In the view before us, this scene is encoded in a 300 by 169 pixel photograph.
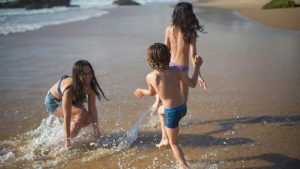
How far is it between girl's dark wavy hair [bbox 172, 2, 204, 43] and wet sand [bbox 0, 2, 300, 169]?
1287mm

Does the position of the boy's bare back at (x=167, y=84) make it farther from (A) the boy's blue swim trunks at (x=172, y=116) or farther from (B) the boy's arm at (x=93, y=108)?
(B) the boy's arm at (x=93, y=108)

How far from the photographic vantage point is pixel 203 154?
4.37 meters

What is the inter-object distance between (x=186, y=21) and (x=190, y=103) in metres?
1.80

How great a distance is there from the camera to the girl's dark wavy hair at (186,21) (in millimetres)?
4598

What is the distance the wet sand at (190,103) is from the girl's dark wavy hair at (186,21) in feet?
4.22

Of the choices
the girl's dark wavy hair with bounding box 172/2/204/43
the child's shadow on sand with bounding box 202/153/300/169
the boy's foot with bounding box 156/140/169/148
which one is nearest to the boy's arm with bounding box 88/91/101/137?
the boy's foot with bounding box 156/140/169/148

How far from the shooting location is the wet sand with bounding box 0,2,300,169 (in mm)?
4320

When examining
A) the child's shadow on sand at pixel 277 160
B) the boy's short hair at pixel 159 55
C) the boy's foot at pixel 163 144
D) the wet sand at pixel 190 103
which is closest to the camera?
the boy's short hair at pixel 159 55

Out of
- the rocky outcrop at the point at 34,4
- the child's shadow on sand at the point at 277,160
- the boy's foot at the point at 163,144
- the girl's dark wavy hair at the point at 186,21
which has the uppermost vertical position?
the girl's dark wavy hair at the point at 186,21

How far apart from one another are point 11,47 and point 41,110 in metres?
5.81

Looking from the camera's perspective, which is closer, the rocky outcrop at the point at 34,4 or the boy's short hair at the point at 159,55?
the boy's short hair at the point at 159,55

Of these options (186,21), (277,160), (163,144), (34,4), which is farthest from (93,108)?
(34,4)

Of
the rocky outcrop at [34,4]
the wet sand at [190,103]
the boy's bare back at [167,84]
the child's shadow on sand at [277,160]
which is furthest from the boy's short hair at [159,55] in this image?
the rocky outcrop at [34,4]

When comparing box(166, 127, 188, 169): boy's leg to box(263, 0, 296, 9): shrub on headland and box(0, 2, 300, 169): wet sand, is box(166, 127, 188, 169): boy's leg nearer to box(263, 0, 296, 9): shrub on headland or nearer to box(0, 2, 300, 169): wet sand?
box(0, 2, 300, 169): wet sand
